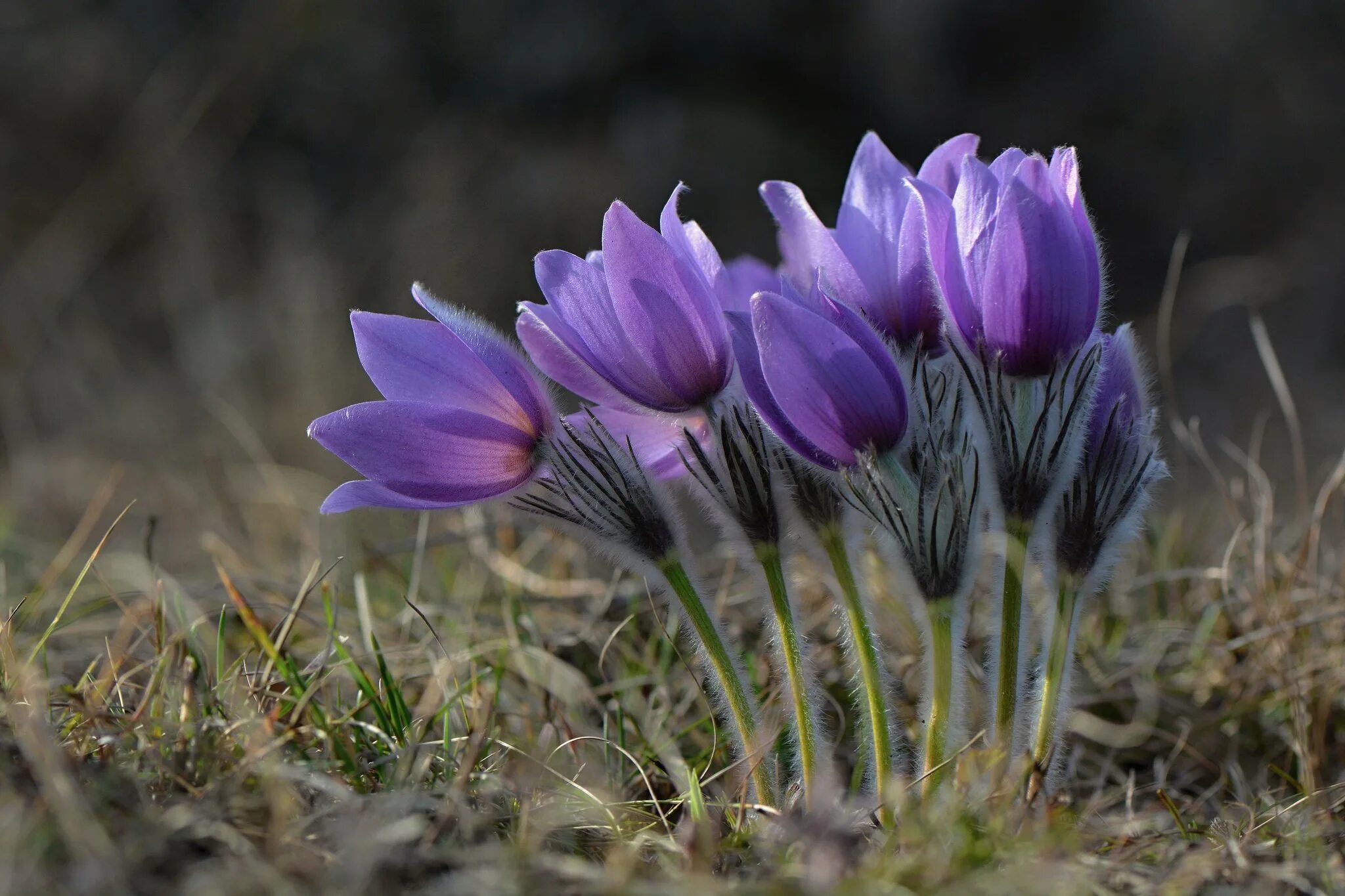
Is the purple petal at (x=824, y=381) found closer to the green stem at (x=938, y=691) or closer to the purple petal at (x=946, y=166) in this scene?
the green stem at (x=938, y=691)

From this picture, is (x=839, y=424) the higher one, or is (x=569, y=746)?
(x=839, y=424)

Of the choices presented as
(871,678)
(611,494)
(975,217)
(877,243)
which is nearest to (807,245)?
(877,243)

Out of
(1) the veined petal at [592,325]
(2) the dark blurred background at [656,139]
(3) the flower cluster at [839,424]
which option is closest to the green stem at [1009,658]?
(3) the flower cluster at [839,424]

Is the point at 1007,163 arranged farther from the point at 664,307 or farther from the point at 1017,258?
the point at 664,307

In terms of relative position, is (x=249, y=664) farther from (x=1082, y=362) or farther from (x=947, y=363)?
(x=1082, y=362)

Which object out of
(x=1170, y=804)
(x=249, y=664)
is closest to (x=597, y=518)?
(x=1170, y=804)

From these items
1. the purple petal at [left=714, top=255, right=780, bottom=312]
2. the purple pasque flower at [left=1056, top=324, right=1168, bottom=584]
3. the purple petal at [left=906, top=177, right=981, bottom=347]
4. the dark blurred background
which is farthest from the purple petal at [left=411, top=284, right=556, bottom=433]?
the dark blurred background

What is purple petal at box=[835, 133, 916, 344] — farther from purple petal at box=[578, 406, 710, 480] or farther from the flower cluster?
purple petal at box=[578, 406, 710, 480]
